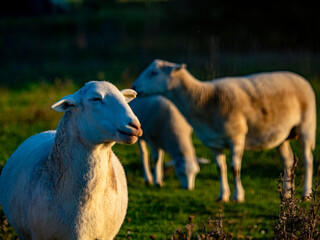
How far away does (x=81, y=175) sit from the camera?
141 inches

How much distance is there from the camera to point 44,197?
366cm

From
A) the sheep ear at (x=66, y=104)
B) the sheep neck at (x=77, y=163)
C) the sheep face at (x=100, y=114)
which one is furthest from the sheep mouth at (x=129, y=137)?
the sheep ear at (x=66, y=104)

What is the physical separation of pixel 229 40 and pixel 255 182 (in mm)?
15156

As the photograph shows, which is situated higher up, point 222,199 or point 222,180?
point 222,180

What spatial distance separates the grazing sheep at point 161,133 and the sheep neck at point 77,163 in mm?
4694

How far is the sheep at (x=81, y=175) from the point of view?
3.43m

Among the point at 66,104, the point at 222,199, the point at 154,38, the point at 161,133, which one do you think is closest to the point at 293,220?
the point at 66,104

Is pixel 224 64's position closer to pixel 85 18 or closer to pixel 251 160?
pixel 251 160

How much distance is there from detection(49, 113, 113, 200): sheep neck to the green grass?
1617 mm

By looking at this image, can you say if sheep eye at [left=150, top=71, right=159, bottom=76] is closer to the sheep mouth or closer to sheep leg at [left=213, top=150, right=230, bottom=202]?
sheep leg at [left=213, top=150, right=230, bottom=202]

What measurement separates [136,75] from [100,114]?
13897 millimetres

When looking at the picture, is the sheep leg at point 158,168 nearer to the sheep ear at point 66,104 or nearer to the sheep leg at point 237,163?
the sheep leg at point 237,163

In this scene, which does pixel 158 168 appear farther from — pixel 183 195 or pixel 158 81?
pixel 158 81

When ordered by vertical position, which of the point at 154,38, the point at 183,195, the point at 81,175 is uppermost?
A: the point at 81,175
